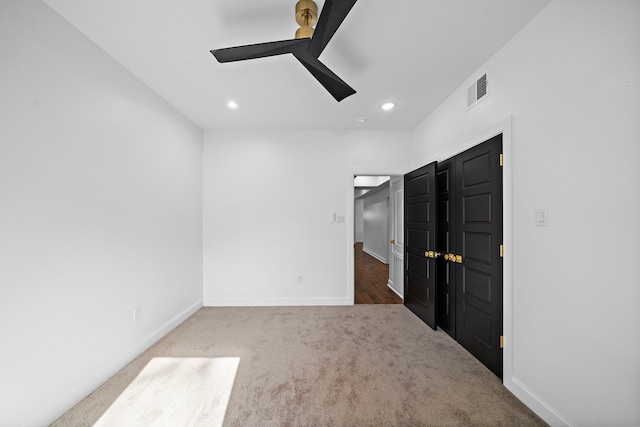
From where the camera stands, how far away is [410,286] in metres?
3.40

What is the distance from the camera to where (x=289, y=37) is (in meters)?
1.79

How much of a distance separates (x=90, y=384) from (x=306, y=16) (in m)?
3.06

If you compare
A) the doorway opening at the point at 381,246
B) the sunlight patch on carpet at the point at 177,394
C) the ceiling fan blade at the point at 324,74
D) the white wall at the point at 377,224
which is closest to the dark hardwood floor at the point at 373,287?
the doorway opening at the point at 381,246

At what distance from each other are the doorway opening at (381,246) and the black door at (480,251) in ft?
5.00

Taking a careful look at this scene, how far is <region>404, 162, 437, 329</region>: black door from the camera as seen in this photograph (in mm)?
2803

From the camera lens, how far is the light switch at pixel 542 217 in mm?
1545

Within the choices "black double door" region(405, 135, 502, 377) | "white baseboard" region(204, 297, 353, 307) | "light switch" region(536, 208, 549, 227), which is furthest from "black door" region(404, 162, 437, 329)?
"light switch" region(536, 208, 549, 227)

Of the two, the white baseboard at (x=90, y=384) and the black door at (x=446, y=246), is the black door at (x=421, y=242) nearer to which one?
the black door at (x=446, y=246)

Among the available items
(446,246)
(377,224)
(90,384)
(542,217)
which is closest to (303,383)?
(90,384)

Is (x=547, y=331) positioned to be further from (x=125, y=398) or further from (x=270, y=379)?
(x=125, y=398)

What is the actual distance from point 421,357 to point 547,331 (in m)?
1.07

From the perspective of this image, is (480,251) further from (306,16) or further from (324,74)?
(306,16)

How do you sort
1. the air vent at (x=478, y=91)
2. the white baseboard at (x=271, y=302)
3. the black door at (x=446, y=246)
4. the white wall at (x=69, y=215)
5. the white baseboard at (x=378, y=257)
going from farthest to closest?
the white baseboard at (x=378, y=257), the white baseboard at (x=271, y=302), the black door at (x=446, y=246), the air vent at (x=478, y=91), the white wall at (x=69, y=215)

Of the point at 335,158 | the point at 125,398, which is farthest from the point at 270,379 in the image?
the point at 335,158
